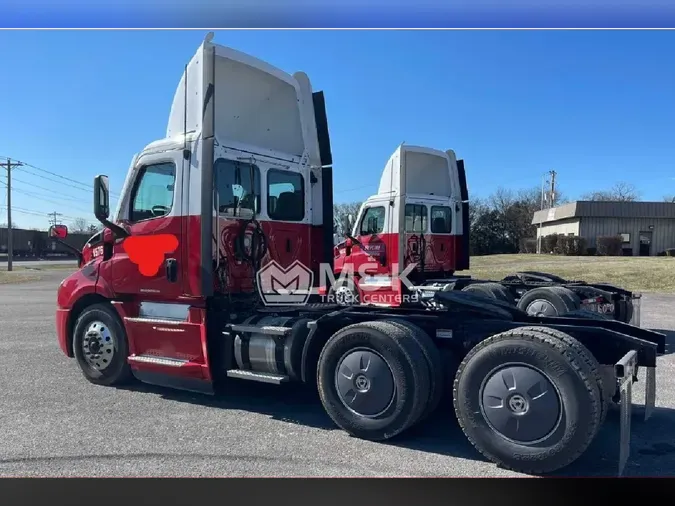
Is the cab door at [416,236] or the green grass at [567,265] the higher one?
the cab door at [416,236]

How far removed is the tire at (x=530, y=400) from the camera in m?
3.82

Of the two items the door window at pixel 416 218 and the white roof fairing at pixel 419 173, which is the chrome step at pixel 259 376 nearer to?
the white roof fairing at pixel 419 173

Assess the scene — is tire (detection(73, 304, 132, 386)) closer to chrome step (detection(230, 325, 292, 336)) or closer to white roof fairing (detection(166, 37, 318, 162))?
chrome step (detection(230, 325, 292, 336))

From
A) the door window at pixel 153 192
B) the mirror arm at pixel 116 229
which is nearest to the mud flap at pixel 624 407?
the door window at pixel 153 192

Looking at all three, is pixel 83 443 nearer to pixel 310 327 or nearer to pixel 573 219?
pixel 310 327

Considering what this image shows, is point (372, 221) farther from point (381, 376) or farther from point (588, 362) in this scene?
point (588, 362)

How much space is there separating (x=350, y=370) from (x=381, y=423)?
1.58ft

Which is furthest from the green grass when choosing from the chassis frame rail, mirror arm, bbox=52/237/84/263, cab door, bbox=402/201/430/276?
mirror arm, bbox=52/237/84/263

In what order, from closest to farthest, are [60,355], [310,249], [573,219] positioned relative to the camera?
[310,249] < [573,219] < [60,355]

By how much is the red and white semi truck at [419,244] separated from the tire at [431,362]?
181 inches

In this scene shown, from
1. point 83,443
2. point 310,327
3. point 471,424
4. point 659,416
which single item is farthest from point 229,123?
point 659,416

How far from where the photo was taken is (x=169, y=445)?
4.54 m

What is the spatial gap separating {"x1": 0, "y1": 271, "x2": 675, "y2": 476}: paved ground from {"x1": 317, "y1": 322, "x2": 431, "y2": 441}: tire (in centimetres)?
15

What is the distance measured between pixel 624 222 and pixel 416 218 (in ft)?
13.8
